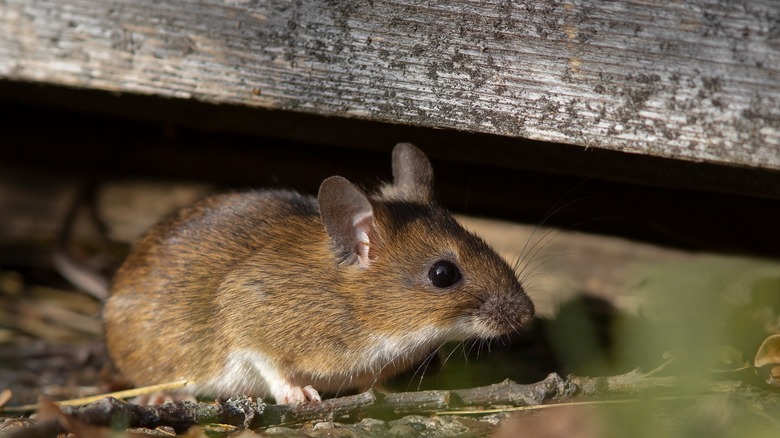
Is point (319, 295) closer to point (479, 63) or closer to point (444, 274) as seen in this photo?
point (444, 274)

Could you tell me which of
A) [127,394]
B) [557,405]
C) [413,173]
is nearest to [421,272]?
[413,173]

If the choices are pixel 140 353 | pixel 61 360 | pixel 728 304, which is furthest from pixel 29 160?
pixel 728 304

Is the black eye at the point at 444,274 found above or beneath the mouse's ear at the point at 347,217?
beneath

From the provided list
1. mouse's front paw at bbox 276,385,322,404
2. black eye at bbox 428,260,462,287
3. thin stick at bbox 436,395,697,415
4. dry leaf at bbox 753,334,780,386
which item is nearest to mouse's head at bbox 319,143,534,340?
black eye at bbox 428,260,462,287

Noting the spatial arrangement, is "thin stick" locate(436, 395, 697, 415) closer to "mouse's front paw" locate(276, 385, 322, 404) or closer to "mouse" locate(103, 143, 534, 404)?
"mouse" locate(103, 143, 534, 404)

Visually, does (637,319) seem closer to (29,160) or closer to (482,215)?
(482,215)

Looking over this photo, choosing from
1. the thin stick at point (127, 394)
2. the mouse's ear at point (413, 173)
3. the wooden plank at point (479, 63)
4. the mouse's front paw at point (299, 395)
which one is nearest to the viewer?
the wooden plank at point (479, 63)

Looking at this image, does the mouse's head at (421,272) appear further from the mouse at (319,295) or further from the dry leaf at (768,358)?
the dry leaf at (768,358)

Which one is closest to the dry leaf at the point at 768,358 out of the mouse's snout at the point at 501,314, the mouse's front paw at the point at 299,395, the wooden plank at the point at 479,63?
the wooden plank at the point at 479,63
